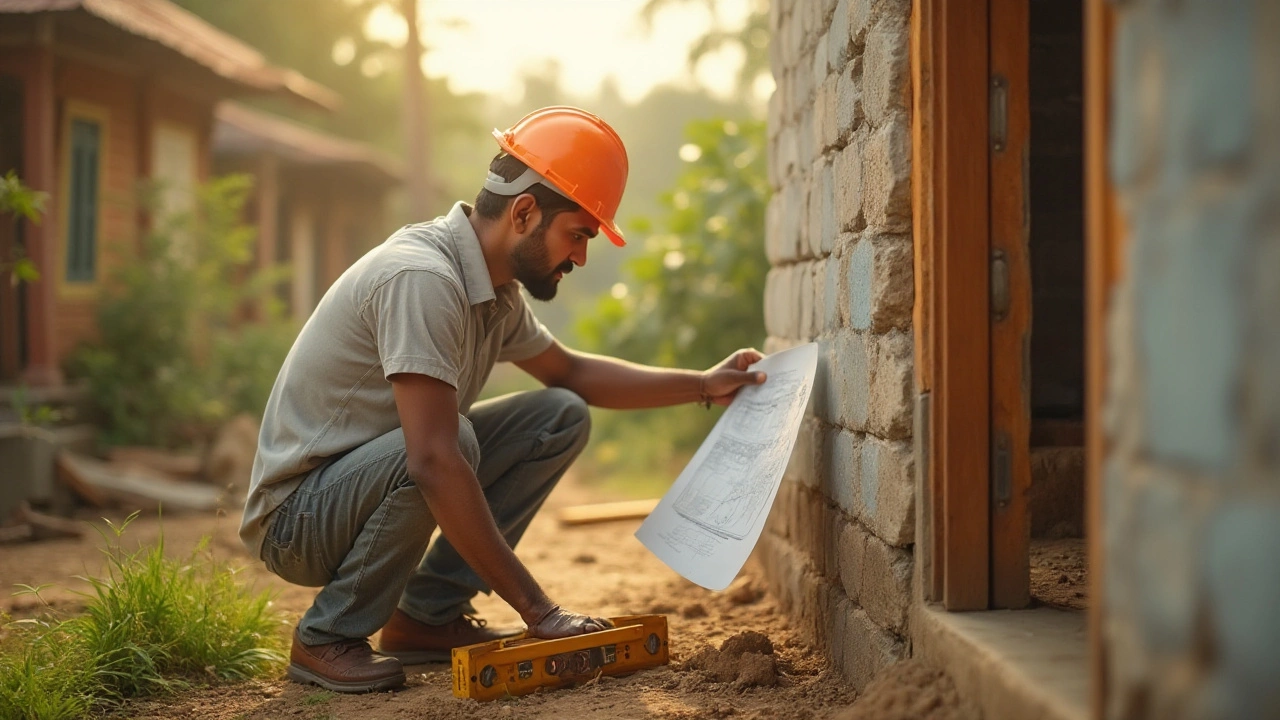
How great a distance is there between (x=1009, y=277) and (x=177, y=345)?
8071 millimetres

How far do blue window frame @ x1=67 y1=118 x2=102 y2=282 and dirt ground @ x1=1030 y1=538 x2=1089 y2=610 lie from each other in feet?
26.5

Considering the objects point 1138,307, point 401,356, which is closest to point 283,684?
point 401,356

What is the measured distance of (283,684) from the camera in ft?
9.82

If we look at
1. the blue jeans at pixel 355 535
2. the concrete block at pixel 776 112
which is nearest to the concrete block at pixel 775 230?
the concrete block at pixel 776 112

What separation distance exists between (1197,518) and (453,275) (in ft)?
6.60

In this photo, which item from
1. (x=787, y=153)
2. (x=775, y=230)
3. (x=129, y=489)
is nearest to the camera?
(x=787, y=153)

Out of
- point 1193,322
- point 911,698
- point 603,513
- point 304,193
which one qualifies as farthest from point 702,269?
point 304,193

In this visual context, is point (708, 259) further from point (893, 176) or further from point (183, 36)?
point (183, 36)

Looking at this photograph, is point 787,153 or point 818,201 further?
point 787,153

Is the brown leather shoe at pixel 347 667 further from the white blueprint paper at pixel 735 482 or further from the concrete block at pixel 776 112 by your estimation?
the concrete block at pixel 776 112

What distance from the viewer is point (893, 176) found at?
2.40m

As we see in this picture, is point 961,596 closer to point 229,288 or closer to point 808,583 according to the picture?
point 808,583

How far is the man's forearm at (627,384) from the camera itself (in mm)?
3453

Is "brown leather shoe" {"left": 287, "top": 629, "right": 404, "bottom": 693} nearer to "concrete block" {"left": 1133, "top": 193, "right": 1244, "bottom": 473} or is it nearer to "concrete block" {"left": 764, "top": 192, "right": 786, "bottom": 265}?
"concrete block" {"left": 764, "top": 192, "right": 786, "bottom": 265}
